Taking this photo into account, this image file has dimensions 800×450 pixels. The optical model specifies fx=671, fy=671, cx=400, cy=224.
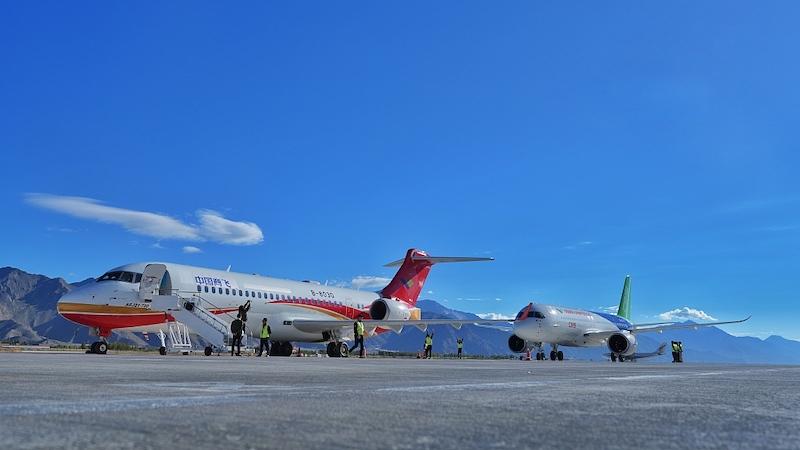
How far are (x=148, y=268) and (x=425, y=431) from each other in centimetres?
2394

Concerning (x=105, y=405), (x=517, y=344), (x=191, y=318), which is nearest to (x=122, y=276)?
(x=191, y=318)

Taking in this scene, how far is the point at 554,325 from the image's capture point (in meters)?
37.9

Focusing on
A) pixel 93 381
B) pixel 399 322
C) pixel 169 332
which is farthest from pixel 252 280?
pixel 93 381

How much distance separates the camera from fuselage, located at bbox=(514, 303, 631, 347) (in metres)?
37.8

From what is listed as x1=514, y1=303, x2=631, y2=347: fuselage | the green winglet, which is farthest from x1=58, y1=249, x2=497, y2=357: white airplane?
the green winglet

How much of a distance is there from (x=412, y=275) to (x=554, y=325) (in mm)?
8562

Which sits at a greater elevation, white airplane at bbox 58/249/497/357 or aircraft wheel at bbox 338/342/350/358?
white airplane at bbox 58/249/497/357

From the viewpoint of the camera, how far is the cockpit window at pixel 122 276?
79.8 feet

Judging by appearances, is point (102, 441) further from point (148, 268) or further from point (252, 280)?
point (252, 280)

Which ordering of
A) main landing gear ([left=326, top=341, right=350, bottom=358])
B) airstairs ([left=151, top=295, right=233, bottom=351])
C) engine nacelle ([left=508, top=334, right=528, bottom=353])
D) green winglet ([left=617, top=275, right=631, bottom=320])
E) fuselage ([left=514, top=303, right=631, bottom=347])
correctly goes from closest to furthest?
airstairs ([left=151, top=295, right=233, bottom=351])
main landing gear ([left=326, top=341, right=350, bottom=358])
fuselage ([left=514, top=303, right=631, bottom=347])
engine nacelle ([left=508, top=334, right=528, bottom=353])
green winglet ([left=617, top=275, right=631, bottom=320])

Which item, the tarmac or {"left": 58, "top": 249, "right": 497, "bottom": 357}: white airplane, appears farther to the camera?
{"left": 58, "top": 249, "right": 497, "bottom": 357}: white airplane

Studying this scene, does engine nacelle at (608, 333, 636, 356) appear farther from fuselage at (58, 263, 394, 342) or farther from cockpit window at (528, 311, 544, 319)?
fuselage at (58, 263, 394, 342)

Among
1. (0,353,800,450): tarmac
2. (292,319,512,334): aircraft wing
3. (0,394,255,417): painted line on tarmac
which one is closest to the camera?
(0,353,800,450): tarmac

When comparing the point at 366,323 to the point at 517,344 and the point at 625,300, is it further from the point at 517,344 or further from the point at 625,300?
the point at 625,300
